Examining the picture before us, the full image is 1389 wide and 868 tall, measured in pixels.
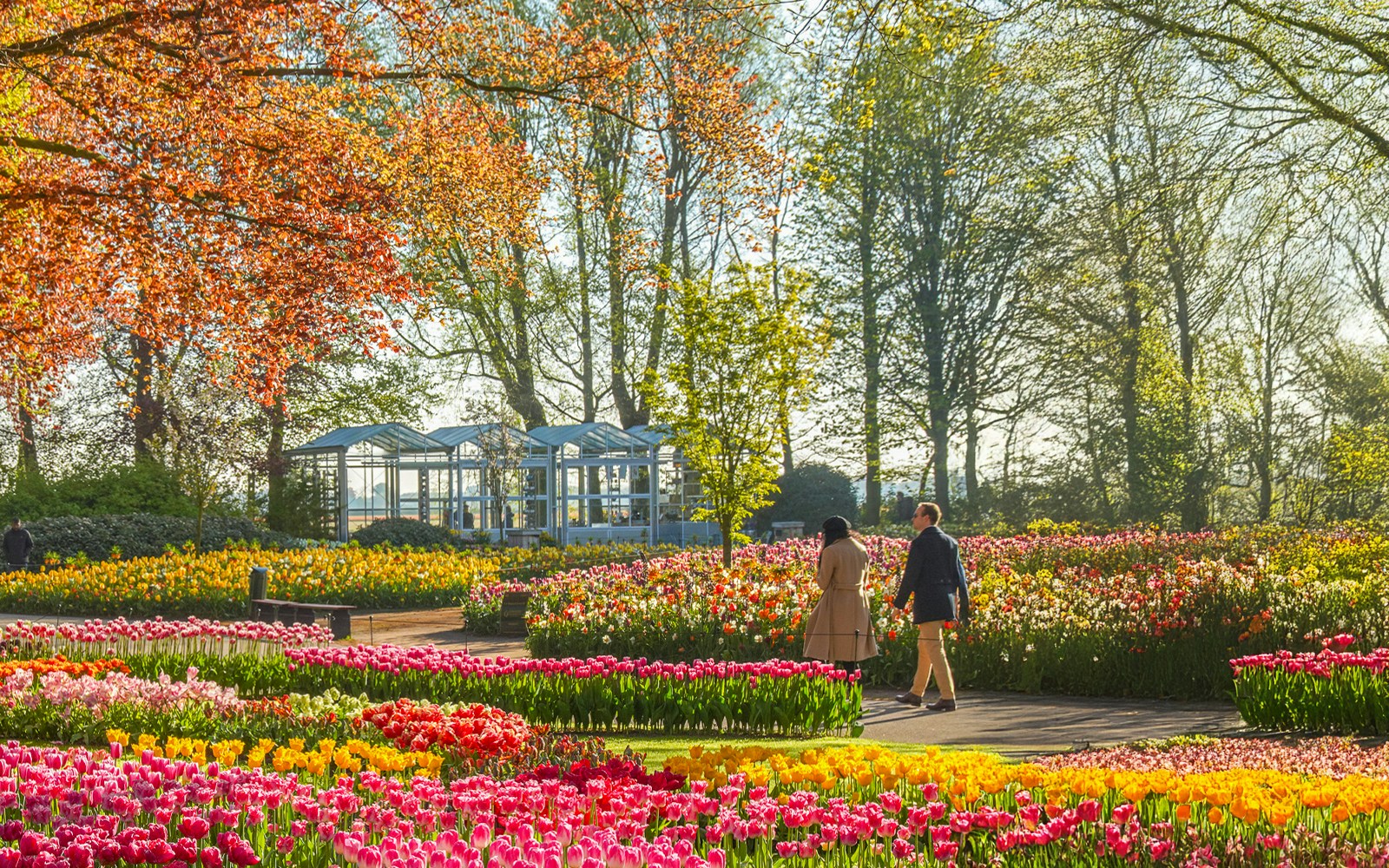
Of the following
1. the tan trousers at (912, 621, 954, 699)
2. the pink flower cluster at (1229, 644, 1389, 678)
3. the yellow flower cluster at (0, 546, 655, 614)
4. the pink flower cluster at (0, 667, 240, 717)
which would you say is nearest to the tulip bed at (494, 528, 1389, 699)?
the tan trousers at (912, 621, 954, 699)

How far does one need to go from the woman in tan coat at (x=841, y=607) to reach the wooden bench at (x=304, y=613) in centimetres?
621

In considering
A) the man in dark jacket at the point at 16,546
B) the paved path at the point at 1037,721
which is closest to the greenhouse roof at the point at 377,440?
the man in dark jacket at the point at 16,546

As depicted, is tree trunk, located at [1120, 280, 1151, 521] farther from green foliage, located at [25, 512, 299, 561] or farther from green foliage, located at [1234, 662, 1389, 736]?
green foliage, located at [1234, 662, 1389, 736]

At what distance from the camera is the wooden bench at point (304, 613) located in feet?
46.2

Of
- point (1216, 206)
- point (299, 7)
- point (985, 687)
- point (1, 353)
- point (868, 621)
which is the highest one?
point (299, 7)

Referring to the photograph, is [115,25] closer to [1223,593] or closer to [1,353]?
[1,353]

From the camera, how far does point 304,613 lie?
14.7 meters

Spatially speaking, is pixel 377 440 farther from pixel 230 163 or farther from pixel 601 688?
pixel 601 688

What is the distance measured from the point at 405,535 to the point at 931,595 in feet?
60.9

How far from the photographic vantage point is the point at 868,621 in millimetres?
9836

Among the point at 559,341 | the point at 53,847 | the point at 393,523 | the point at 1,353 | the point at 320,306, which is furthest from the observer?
the point at 559,341

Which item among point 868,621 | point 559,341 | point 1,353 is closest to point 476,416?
point 559,341

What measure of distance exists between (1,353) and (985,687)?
35.3 ft

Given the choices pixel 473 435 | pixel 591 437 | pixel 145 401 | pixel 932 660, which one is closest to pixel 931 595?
pixel 932 660
